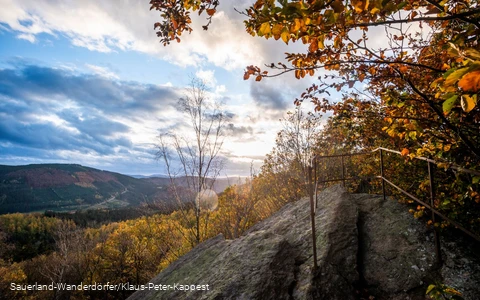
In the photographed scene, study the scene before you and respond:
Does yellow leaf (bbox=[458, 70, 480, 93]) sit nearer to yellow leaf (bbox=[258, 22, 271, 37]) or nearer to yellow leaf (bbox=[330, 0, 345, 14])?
yellow leaf (bbox=[330, 0, 345, 14])

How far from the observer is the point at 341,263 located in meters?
3.98

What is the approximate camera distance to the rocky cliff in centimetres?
345

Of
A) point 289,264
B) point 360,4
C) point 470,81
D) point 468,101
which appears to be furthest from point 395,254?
point 360,4

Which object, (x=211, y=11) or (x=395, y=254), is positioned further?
(x=395, y=254)

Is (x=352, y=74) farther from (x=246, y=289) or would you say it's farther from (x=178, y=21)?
(x=246, y=289)

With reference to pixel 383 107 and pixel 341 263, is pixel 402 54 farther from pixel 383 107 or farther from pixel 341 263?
pixel 341 263

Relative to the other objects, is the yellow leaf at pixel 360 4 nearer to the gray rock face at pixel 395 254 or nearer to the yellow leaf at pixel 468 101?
the yellow leaf at pixel 468 101

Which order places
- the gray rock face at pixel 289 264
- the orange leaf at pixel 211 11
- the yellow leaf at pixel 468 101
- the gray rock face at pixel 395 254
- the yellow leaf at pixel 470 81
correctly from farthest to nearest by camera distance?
the gray rock face at pixel 289 264, the gray rock face at pixel 395 254, the orange leaf at pixel 211 11, the yellow leaf at pixel 468 101, the yellow leaf at pixel 470 81

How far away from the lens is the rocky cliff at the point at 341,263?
3.45 m

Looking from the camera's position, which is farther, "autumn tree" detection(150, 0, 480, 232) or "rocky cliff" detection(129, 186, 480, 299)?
"rocky cliff" detection(129, 186, 480, 299)

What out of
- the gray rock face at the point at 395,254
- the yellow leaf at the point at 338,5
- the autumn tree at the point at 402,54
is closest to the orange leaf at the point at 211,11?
the autumn tree at the point at 402,54

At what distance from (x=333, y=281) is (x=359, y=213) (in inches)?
77.5

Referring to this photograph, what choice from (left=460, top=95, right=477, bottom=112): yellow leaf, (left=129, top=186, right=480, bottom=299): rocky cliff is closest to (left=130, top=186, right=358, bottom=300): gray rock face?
(left=129, top=186, right=480, bottom=299): rocky cliff

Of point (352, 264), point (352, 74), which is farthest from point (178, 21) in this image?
point (352, 264)
